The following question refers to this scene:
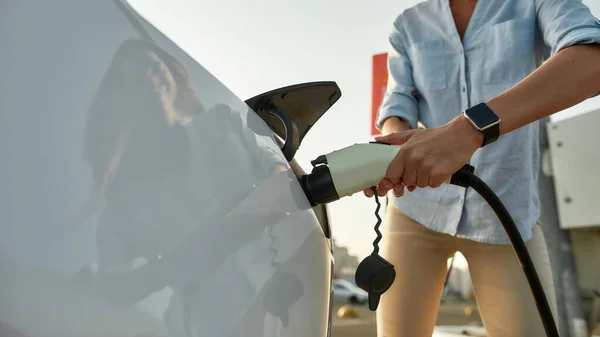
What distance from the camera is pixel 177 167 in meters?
0.54

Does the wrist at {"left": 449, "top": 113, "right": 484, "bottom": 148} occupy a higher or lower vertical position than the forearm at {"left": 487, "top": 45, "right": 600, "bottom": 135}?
lower

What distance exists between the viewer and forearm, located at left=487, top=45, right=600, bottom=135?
99cm

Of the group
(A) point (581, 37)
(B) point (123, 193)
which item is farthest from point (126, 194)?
(A) point (581, 37)

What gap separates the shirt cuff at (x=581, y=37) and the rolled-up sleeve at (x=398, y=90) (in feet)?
1.80

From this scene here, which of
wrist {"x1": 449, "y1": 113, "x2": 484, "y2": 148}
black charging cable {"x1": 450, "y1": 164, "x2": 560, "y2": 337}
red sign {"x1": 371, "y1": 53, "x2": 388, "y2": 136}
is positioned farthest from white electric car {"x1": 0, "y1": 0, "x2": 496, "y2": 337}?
A: red sign {"x1": 371, "y1": 53, "x2": 388, "y2": 136}

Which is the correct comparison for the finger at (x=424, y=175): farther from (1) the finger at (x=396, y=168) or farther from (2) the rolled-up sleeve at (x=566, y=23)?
(2) the rolled-up sleeve at (x=566, y=23)

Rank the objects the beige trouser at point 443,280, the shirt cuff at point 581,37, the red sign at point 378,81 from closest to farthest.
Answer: the shirt cuff at point 581,37, the beige trouser at point 443,280, the red sign at point 378,81

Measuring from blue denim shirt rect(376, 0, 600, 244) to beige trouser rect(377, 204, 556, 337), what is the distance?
5 centimetres

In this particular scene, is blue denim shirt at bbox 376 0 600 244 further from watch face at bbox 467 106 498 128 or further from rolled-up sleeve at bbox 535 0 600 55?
watch face at bbox 467 106 498 128

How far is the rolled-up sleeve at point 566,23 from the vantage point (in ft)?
3.51

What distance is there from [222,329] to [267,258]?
4.6 inches

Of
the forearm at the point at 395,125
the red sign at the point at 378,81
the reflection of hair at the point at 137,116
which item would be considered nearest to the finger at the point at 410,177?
the reflection of hair at the point at 137,116

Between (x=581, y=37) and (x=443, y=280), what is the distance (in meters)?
0.82

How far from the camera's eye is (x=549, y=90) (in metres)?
0.99
